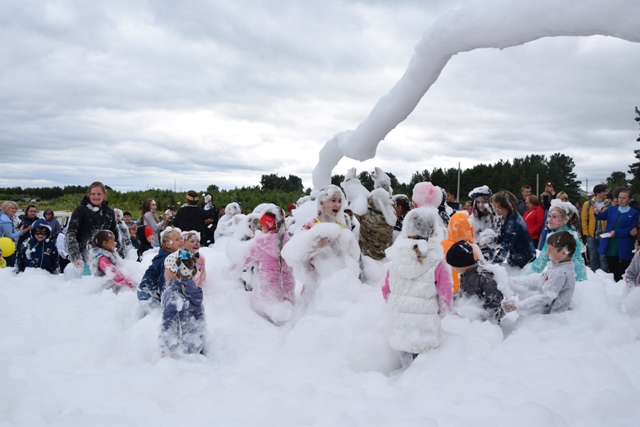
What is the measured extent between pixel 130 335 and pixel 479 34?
410cm

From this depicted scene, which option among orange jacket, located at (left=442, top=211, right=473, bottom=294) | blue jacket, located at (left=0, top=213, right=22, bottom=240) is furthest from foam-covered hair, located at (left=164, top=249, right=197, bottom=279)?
blue jacket, located at (left=0, top=213, right=22, bottom=240)

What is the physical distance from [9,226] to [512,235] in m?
8.95

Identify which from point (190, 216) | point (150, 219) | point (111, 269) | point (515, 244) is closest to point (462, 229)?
point (515, 244)

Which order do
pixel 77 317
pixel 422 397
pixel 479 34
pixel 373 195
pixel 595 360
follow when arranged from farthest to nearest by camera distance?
pixel 373 195 < pixel 77 317 < pixel 595 360 < pixel 422 397 < pixel 479 34

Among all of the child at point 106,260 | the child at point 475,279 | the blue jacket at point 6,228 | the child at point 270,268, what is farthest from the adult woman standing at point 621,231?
the blue jacket at point 6,228

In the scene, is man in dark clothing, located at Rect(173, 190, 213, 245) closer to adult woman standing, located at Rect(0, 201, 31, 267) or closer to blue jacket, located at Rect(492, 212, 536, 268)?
adult woman standing, located at Rect(0, 201, 31, 267)

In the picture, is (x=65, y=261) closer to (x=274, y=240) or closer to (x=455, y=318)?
(x=274, y=240)

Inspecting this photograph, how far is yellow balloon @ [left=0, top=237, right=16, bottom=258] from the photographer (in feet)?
26.7

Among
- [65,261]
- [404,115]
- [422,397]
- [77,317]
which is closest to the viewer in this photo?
[422,397]

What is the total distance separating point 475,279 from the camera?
167 inches

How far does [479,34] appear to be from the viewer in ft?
9.35

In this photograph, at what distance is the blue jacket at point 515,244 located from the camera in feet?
18.3

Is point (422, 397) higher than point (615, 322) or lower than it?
lower

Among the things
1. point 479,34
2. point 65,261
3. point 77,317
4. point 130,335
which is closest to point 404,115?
point 479,34
